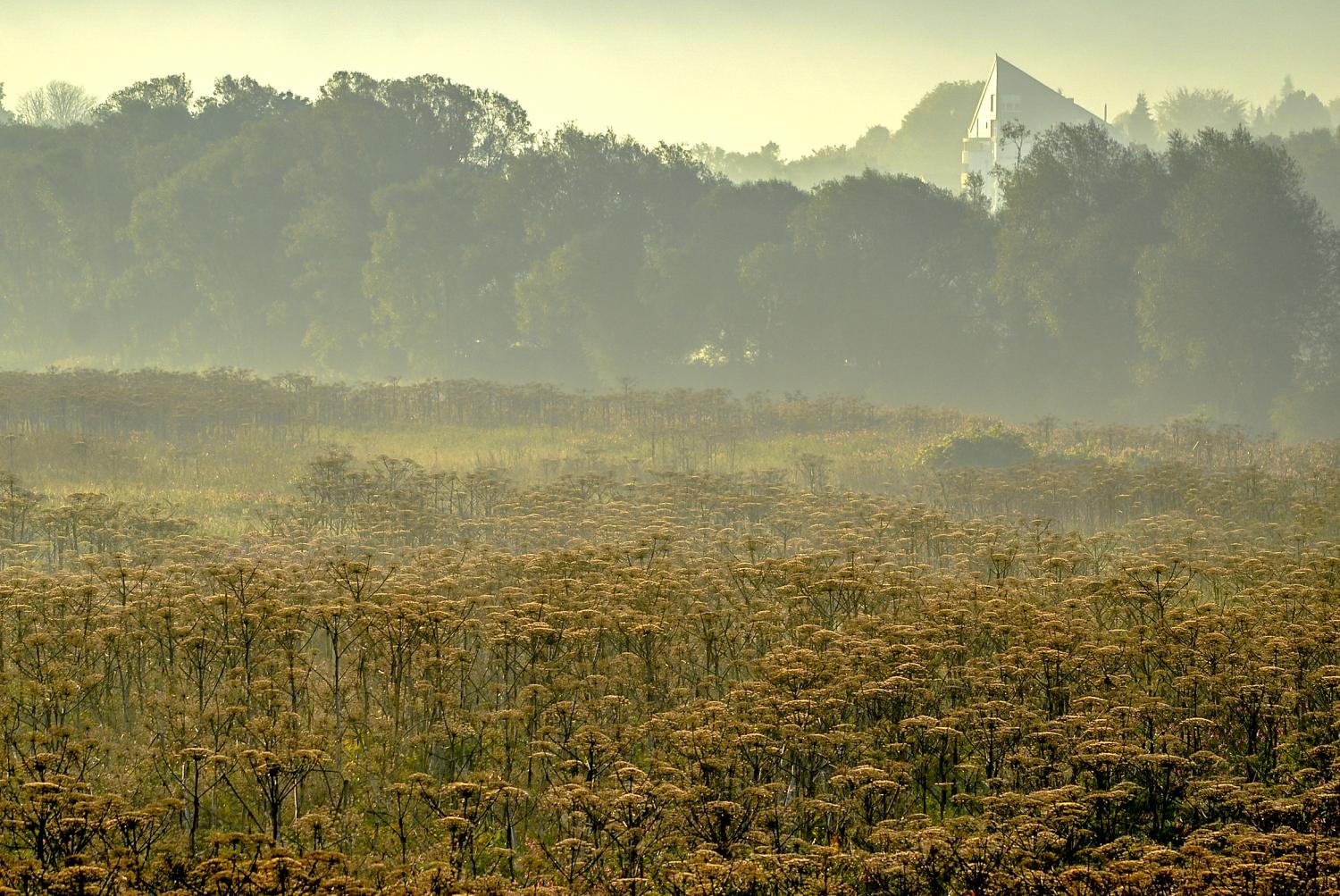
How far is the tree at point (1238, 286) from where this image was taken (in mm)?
46281

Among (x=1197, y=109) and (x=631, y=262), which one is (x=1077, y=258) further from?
(x=1197, y=109)

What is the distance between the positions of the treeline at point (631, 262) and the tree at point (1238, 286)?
0.11 metres

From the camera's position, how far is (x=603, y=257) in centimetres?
5781

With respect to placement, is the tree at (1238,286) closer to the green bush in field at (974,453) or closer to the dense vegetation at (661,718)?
the green bush in field at (974,453)

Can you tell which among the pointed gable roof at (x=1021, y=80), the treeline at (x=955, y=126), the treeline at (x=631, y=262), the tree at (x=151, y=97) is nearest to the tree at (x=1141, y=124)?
the treeline at (x=955, y=126)

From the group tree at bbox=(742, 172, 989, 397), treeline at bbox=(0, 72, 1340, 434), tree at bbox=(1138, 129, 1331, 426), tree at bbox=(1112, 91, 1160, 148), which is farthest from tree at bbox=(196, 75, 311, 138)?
tree at bbox=(1112, 91, 1160, 148)

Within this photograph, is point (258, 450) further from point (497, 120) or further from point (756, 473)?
point (497, 120)

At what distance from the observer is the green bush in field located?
31516mm

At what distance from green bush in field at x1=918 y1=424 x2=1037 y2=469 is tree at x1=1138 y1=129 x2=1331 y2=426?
17957 mm

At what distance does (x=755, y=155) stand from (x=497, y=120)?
10454cm

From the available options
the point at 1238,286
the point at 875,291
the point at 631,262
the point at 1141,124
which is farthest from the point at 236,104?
the point at 1141,124

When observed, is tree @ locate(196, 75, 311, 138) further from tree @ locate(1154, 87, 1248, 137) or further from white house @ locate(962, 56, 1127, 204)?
tree @ locate(1154, 87, 1248, 137)

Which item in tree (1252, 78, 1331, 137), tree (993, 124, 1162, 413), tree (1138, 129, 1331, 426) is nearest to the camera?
tree (1138, 129, 1331, 426)

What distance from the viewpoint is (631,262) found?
5888cm
